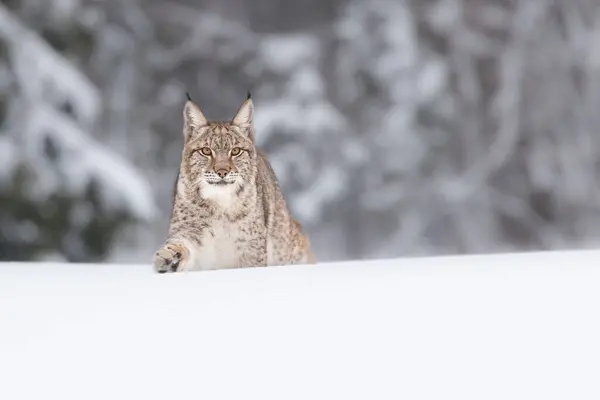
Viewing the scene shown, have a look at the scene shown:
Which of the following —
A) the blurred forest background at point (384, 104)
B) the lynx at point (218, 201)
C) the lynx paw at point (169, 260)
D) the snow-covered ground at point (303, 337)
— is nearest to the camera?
the snow-covered ground at point (303, 337)

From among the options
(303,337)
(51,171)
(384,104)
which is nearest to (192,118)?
(303,337)

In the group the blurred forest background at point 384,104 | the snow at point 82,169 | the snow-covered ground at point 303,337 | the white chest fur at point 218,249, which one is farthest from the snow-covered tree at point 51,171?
the snow-covered ground at point 303,337

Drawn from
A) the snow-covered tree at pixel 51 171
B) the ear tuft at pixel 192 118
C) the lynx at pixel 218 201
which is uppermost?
the snow-covered tree at pixel 51 171

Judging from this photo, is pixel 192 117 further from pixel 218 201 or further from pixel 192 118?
pixel 218 201

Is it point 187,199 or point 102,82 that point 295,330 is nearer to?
point 187,199

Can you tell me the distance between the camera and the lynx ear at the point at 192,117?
2900 mm

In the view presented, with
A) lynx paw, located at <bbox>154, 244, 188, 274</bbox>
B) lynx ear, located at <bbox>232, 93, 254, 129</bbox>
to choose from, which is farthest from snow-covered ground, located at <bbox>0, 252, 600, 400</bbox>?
lynx ear, located at <bbox>232, 93, 254, 129</bbox>

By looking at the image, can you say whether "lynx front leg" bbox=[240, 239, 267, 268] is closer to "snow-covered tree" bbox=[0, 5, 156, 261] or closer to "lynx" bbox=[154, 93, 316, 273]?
"lynx" bbox=[154, 93, 316, 273]

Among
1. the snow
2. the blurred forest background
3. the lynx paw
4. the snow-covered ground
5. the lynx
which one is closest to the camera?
the snow-covered ground

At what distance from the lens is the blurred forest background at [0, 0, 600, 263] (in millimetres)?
6523

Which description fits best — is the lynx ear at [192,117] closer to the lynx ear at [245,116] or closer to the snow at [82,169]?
the lynx ear at [245,116]

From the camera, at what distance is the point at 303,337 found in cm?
191

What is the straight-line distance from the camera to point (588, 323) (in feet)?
6.52

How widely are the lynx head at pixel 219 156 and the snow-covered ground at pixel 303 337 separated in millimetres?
305
